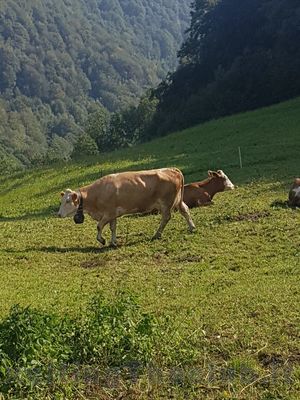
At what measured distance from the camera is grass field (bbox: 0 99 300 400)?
685 centimetres

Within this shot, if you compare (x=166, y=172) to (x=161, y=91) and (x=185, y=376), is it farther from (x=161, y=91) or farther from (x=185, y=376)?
(x=161, y=91)

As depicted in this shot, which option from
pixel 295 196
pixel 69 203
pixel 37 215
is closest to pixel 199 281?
pixel 69 203

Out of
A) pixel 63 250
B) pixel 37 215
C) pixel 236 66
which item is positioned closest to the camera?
pixel 63 250

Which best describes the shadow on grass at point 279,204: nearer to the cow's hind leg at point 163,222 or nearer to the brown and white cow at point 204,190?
the brown and white cow at point 204,190

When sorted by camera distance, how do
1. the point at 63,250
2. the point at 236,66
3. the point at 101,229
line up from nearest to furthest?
the point at 63,250
the point at 101,229
the point at 236,66

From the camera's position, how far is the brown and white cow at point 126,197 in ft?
48.1

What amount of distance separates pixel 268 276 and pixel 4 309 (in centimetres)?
466

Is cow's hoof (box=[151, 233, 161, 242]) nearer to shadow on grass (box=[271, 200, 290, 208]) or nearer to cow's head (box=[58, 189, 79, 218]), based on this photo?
cow's head (box=[58, 189, 79, 218])

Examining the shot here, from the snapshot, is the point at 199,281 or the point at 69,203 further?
the point at 69,203

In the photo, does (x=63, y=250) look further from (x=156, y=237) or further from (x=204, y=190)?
(x=204, y=190)

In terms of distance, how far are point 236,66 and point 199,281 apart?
6150 centimetres

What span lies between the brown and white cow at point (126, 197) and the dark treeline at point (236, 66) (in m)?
49.1

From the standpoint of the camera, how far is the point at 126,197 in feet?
48.1

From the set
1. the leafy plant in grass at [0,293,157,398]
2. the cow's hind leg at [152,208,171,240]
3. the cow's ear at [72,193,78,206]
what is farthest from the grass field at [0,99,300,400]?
the cow's ear at [72,193,78,206]
